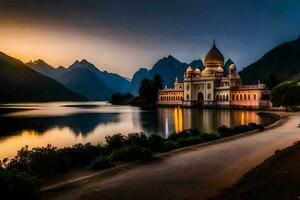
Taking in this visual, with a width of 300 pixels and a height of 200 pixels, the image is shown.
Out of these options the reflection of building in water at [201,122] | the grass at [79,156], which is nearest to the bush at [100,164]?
the grass at [79,156]

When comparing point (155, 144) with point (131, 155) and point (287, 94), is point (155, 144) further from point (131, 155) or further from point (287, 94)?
point (287, 94)

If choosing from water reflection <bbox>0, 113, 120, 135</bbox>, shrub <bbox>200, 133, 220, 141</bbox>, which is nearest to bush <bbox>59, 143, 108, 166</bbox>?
shrub <bbox>200, 133, 220, 141</bbox>

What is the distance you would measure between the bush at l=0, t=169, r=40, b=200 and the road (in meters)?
0.76

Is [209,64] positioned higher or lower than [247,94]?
higher

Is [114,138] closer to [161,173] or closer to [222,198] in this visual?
[161,173]

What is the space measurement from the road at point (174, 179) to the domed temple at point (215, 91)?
278 ft

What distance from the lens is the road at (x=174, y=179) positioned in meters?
10.2

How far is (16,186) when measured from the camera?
937 cm

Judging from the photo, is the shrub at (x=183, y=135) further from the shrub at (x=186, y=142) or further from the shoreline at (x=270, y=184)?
the shoreline at (x=270, y=184)

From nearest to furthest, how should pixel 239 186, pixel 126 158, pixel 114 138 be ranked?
pixel 239 186 → pixel 126 158 → pixel 114 138

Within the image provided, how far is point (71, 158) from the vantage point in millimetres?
16234

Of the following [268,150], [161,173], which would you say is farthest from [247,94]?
[161,173]

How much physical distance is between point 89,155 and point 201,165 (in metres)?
6.39

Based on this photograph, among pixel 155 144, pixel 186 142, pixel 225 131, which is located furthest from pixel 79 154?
pixel 225 131
